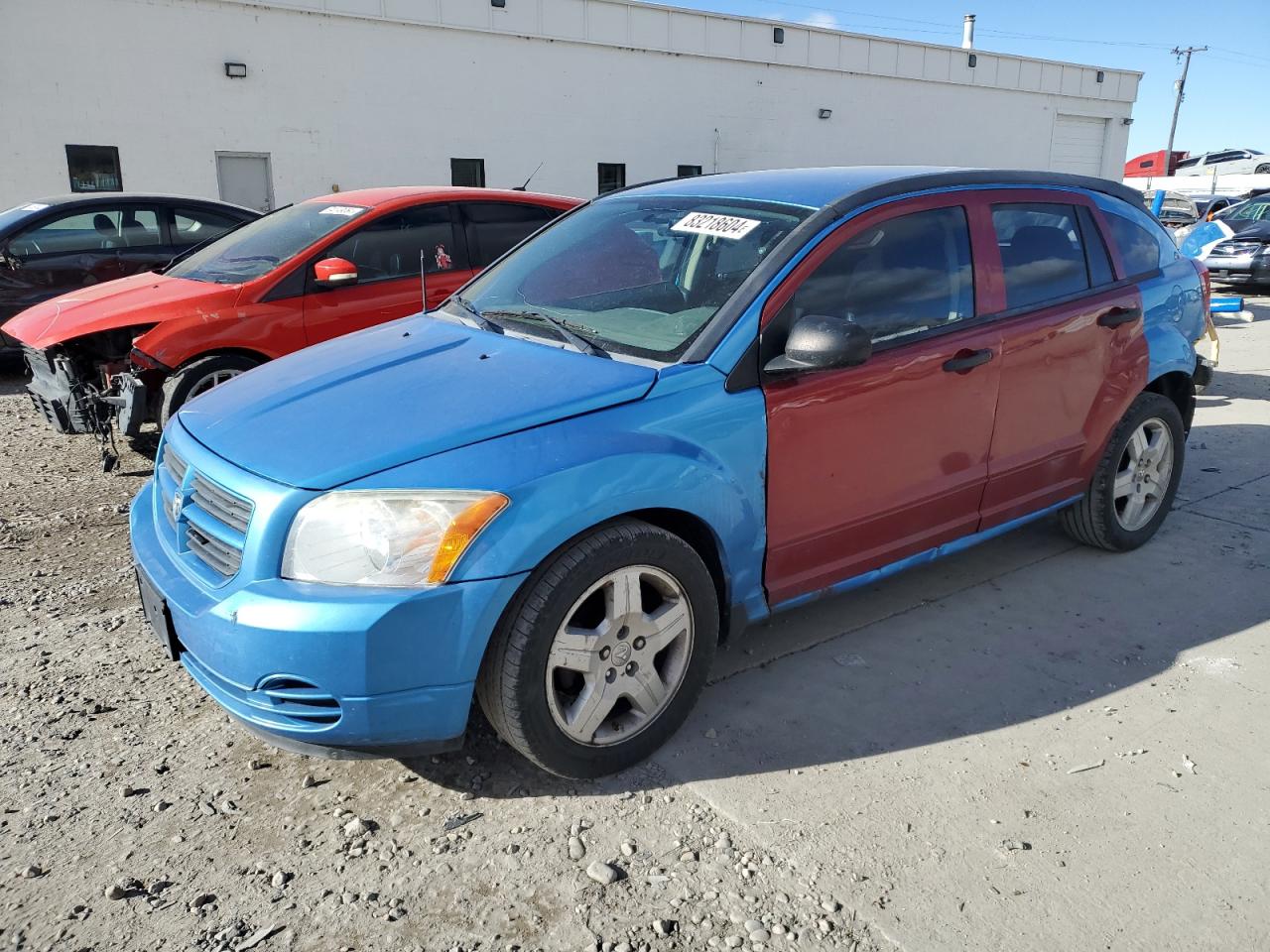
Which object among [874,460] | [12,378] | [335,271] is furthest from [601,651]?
[12,378]

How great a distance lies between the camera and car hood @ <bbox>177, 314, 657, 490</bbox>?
2.63m

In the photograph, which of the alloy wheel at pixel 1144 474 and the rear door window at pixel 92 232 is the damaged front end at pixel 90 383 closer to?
the rear door window at pixel 92 232

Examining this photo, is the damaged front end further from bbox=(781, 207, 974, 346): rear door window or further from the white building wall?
the white building wall

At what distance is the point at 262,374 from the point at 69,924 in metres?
1.79

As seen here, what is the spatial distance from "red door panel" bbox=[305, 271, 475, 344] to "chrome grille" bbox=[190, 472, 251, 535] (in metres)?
3.19

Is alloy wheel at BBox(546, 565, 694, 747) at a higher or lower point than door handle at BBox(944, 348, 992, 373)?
lower

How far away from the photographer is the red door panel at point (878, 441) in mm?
3152

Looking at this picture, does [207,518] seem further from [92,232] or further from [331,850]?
[92,232]

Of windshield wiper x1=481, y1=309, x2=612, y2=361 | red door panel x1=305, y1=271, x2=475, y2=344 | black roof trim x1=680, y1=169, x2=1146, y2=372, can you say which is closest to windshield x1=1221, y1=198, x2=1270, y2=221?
black roof trim x1=680, y1=169, x2=1146, y2=372

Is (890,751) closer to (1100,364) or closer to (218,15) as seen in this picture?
(1100,364)

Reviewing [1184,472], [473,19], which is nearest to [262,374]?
[1184,472]

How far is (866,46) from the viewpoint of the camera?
2428 cm

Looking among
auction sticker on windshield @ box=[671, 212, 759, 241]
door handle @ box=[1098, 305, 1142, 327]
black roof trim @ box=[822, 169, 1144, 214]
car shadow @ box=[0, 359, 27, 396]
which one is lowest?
car shadow @ box=[0, 359, 27, 396]

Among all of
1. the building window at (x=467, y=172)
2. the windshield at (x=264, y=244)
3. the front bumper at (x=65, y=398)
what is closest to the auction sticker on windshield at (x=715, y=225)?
the windshield at (x=264, y=244)
